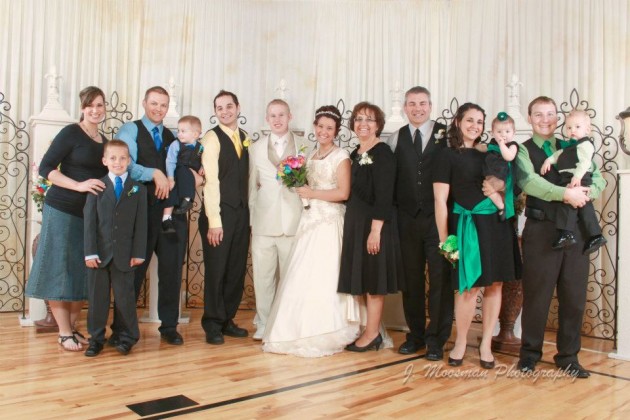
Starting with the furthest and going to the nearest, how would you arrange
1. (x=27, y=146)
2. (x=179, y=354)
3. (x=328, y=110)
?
(x=27, y=146) → (x=328, y=110) → (x=179, y=354)

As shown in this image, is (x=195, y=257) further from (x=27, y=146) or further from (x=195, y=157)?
(x=195, y=157)

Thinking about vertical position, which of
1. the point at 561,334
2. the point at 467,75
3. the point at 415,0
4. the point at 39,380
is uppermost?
the point at 415,0

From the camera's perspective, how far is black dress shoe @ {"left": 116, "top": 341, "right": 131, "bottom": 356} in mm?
3640

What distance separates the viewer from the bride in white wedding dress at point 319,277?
3779mm

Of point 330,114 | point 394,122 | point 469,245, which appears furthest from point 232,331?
point 394,122

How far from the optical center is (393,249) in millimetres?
3807

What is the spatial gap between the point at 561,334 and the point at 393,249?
43.4 inches

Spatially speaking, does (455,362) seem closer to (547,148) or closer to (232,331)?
(547,148)

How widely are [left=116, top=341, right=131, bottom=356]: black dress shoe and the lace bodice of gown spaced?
4.29 ft

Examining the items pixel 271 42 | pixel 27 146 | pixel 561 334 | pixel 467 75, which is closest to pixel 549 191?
pixel 561 334

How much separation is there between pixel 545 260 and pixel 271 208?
69.9 inches

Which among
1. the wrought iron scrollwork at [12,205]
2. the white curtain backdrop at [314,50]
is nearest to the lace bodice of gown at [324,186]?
the white curtain backdrop at [314,50]

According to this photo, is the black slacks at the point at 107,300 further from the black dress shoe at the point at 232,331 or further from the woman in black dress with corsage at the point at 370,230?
the woman in black dress with corsage at the point at 370,230

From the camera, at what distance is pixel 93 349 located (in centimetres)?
362
